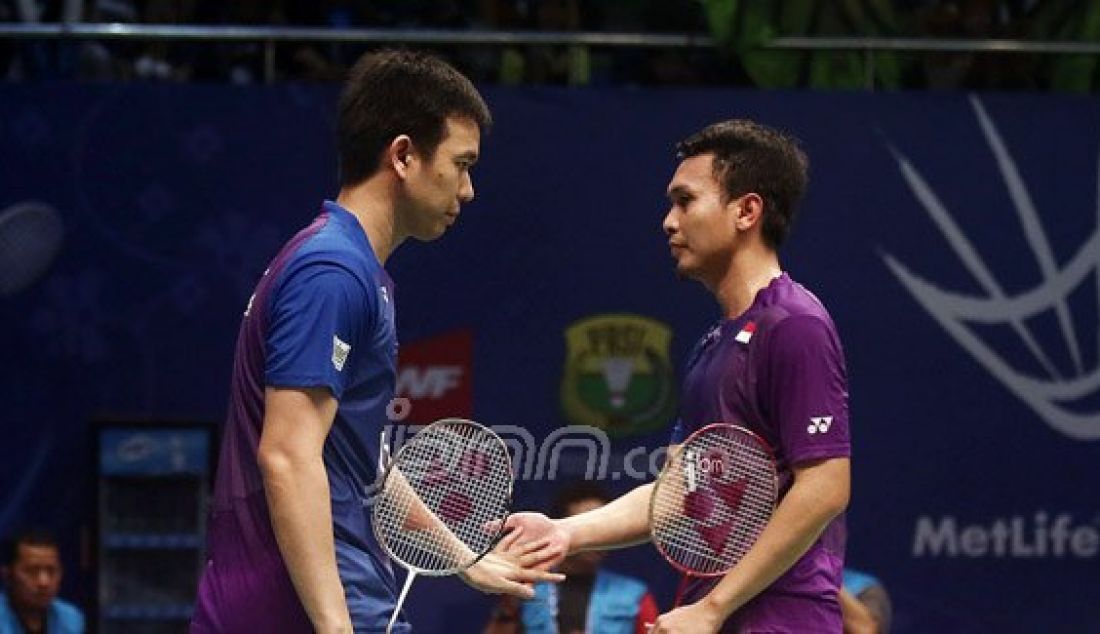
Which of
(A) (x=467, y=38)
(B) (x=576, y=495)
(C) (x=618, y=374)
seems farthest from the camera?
(C) (x=618, y=374)

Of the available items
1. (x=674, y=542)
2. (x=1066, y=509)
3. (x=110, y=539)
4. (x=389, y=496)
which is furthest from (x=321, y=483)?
(x=1066, y=509)

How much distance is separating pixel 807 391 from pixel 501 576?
0.76 m

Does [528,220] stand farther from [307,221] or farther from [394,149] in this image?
[394,149]

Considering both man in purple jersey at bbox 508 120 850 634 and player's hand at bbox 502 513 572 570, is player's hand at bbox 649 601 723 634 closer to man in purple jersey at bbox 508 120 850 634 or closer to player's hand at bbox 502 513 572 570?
man in purple jersey at bbox 508 120 850 634

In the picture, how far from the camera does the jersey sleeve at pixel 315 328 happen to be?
434cm

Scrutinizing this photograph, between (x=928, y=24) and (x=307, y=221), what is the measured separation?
2.77 m

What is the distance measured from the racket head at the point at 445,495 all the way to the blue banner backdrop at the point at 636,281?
4.34 metres

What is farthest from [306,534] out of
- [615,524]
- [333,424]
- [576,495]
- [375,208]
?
[576,495]

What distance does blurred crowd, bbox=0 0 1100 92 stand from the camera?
9.70 m

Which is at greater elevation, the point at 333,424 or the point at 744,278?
the point at 744,278

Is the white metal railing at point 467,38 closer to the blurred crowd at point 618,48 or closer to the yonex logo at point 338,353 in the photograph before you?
the blurred crowd at point 618,48

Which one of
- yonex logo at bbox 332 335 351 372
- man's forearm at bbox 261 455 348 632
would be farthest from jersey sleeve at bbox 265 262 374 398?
man's forearm at bbox 261 455 348 632

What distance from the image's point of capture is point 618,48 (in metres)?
10.1

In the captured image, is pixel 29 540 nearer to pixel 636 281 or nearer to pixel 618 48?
pixel 636 281
